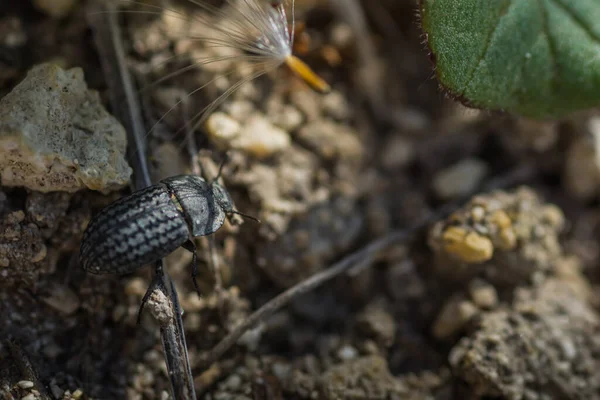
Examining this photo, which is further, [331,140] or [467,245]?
[331,140]

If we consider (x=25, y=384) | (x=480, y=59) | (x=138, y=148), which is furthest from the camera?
(x=138, y=148)

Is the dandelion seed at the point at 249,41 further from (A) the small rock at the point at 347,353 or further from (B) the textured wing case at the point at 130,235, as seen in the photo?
(A) the small rock at the point at 347,353

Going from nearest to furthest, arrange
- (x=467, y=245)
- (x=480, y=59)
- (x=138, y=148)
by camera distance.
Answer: (x=480, y=59), (x=138, y=148), (x=467, y=245)

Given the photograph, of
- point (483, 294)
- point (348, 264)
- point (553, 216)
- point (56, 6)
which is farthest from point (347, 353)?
point (56, 6)

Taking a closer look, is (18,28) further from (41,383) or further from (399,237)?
(399,237)

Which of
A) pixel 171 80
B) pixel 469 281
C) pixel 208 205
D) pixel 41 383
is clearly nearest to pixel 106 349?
pixel 41 383

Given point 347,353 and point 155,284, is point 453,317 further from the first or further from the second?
point 155,284

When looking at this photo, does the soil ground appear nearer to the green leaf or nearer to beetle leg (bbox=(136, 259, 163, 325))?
beetle leg (bbox=(136, 259, 163, 325))

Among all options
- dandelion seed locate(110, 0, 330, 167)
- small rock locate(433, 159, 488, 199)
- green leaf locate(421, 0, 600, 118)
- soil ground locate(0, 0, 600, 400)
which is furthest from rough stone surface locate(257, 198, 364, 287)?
green leaf locate(421, 0, 600, 118)
